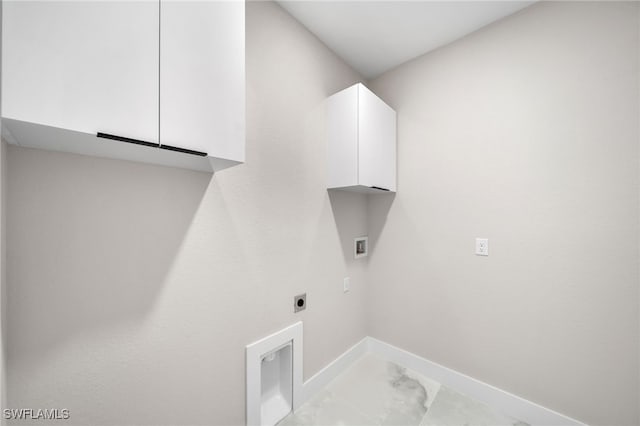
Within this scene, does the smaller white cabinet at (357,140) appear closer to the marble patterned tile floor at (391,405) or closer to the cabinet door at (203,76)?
the cabinet door at (203,76)

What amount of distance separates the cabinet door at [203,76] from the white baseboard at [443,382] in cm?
166

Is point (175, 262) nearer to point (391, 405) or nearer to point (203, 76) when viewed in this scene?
point (203, 76)

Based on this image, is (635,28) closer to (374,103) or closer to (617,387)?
(374,103)

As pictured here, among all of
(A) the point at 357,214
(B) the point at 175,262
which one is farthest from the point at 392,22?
(B) the point at 175,262

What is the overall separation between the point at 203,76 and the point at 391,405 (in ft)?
6.94

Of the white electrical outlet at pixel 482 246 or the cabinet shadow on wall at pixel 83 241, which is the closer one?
the cabinet shadow on wall at pixel 83 241

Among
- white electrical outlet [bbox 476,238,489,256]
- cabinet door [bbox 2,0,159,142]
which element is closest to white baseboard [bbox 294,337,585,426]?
white electrical outlet [bbox 476,238,489,256]

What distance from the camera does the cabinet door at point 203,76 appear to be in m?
0.77

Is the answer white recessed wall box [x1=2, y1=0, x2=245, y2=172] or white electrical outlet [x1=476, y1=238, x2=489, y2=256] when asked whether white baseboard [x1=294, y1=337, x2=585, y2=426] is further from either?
white recessed wall box [x1=2, y1=0, x2=245, y2=172]

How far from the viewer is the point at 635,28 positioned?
120 centimetres

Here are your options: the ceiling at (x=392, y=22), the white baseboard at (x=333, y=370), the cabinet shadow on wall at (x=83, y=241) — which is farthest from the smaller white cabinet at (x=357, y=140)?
the white baseboard at (x=333, y=370)

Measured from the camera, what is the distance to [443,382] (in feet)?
5.95

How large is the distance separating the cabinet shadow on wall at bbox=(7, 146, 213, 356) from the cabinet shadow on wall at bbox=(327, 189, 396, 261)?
1.16 meters

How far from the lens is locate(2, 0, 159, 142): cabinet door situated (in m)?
0.56
